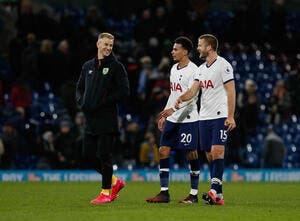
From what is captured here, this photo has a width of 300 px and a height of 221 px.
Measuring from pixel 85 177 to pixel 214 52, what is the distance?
9971 mm

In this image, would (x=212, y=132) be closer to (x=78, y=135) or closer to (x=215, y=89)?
(x=215, y=89)

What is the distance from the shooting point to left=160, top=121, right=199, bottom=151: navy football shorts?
1359cm

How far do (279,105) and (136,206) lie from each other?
13495mm

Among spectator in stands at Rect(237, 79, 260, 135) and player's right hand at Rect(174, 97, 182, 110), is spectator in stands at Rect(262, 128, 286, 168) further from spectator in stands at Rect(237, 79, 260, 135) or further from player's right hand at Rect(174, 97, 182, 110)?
player's right hand at Rect(174, 97, 182, 110)

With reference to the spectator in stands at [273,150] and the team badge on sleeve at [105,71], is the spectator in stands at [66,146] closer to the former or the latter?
the spectator in stands at [273,150]

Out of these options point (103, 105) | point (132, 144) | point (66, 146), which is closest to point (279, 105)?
point (132, 144)

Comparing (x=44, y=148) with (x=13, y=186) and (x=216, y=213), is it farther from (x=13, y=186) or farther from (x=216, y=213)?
(x=216, y=213)

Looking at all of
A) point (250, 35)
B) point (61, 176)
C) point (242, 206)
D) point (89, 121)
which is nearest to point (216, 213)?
point (242, 206)

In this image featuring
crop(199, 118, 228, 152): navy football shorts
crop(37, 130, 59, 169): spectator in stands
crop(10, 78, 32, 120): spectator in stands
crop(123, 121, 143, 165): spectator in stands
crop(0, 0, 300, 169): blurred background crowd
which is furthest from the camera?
crop(10, 78, 32, 120): spectator in stands

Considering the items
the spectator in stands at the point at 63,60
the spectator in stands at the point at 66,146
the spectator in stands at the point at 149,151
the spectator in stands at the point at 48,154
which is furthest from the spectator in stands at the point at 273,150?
the spectator in stands at the point at 63,60

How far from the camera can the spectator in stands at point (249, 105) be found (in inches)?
956

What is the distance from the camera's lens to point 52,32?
1011 inches

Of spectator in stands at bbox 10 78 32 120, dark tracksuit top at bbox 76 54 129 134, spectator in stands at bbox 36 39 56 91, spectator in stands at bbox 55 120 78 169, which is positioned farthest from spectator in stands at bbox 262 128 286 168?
dark tracksuit top at bbox 76 54 129 134

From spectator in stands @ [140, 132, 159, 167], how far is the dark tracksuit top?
9821 mm
